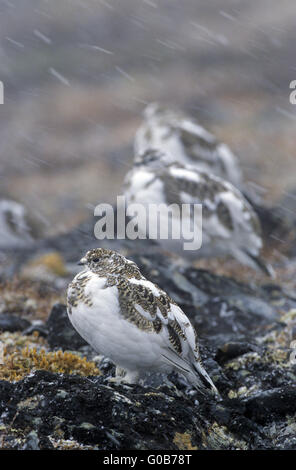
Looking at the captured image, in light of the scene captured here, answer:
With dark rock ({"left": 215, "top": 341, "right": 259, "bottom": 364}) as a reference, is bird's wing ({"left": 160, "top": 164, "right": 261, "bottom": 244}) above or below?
below

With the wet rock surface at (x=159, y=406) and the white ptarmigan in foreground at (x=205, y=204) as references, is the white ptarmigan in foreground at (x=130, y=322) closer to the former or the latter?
the wet rock surface at (x=159, y=406)

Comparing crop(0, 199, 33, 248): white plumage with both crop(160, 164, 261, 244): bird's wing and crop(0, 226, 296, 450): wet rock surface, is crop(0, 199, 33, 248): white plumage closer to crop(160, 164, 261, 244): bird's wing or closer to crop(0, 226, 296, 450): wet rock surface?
crop(160, 164, 261, 244): bird's wing

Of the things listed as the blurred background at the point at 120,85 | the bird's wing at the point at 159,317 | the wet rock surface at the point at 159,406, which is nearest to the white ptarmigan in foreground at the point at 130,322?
the bird's wing at the point at 159,317

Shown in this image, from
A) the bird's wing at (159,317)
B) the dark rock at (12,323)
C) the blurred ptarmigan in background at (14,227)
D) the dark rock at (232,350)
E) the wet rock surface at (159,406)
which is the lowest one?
the blurred ptarmigan in background at (14,227)

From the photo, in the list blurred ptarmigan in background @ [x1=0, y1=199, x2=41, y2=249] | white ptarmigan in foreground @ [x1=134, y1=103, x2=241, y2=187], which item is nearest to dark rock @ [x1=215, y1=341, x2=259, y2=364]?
white ptarmigan in foreground @ [x1=134, y1=103, x2=241, y2=187]

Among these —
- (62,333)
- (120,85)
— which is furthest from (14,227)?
(120,85)

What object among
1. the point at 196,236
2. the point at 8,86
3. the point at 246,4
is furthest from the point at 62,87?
the point at 196,236
